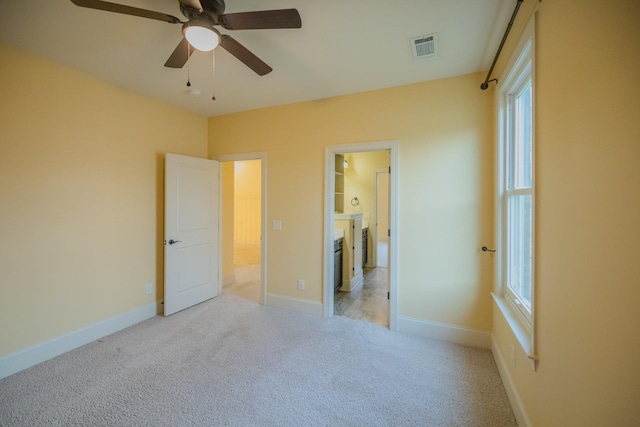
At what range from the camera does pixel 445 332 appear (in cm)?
256

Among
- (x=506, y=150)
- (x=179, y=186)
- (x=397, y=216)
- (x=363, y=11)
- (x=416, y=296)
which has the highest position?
(x=363, y=11)

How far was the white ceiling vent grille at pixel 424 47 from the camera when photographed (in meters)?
1.94

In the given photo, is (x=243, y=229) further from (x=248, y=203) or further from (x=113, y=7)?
(x=113, y=7)

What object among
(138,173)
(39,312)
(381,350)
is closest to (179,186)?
(138,173)

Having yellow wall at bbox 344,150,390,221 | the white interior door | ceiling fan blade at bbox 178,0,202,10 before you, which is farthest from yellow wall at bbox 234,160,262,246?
ceiling fan blade at bbox 178,0,202,10

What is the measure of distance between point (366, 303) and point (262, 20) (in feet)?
10.8

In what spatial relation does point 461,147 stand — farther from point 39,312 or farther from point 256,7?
point 39,312

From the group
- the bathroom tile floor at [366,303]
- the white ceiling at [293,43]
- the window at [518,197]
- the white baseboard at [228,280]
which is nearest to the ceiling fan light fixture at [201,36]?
the white ceiling at [293,43]

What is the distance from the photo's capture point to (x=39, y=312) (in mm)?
2230

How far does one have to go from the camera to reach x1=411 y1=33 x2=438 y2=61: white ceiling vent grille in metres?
1.94

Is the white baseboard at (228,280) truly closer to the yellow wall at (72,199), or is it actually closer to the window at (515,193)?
the yellow wall at (72,199)

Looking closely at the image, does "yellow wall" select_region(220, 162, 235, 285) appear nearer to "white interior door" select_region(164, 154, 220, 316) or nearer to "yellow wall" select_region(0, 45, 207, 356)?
"white interior door" select_region(164, 154, 220, 316)

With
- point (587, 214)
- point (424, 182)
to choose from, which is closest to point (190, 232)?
point (424, 182)

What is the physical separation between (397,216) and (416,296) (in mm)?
882
